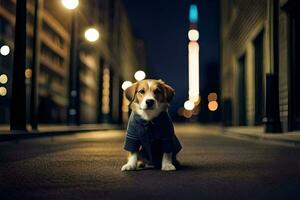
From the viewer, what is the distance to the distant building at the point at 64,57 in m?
48.4

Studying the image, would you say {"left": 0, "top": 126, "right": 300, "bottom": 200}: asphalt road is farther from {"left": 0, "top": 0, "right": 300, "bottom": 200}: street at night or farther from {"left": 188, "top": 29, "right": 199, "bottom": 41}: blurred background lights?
{"left": 188, "top": 29, "right": 199, "bottom": 41}: blurred background lights

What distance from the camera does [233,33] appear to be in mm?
43750

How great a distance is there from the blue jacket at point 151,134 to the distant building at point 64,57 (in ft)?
133

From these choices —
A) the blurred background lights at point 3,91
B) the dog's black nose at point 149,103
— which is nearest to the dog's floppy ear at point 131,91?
the dog's black nose at point 149,103

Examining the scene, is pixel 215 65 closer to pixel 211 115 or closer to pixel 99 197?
pixel 211 115

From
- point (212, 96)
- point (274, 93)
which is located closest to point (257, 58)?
point (274, 93)

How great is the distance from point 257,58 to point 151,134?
27.5 meters

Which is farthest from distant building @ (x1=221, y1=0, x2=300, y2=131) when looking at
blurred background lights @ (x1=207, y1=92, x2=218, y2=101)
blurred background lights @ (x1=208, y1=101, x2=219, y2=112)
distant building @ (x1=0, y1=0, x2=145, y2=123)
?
blurred background lights @ (x1=208, y1=101, x2=219, y2=112)

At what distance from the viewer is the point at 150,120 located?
6.56 m

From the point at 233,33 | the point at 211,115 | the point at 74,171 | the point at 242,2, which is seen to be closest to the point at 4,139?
the point at 74,171

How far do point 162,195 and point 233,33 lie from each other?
39.8 metres

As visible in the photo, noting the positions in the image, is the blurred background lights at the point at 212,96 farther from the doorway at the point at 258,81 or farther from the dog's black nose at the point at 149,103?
the dog's black nose at the point at 149,103

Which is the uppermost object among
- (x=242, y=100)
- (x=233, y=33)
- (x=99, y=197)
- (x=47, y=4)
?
(x=47, y=4)

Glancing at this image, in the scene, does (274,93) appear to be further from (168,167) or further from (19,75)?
(168,167)
